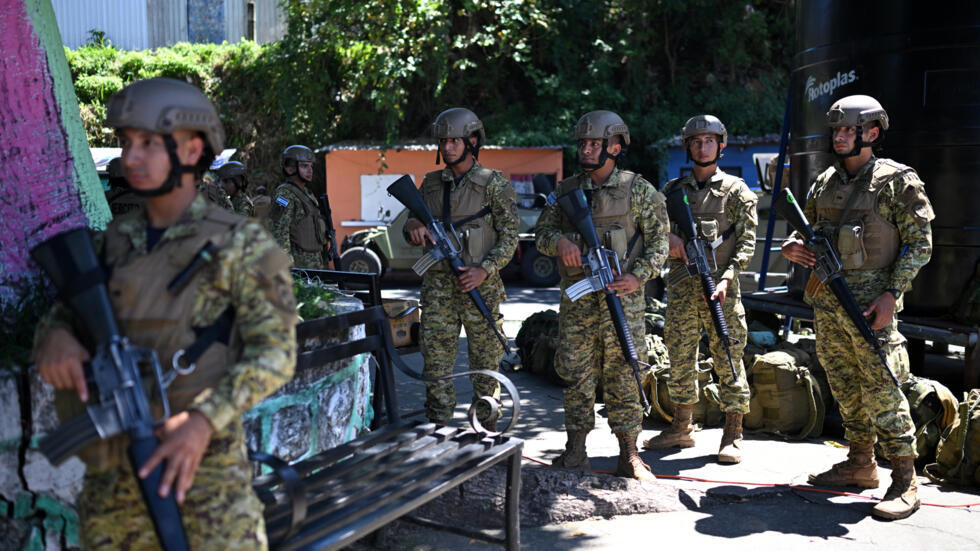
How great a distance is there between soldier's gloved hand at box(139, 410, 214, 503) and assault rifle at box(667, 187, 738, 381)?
394 centimetres

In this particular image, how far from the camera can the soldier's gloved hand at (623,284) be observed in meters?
4.79

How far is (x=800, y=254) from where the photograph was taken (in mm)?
4844

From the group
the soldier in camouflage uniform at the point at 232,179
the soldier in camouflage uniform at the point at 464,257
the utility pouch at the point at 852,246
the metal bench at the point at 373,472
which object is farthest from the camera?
the soldier in camouflage uniform at the point at 232,179

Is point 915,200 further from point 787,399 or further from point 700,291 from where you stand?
point 787,399

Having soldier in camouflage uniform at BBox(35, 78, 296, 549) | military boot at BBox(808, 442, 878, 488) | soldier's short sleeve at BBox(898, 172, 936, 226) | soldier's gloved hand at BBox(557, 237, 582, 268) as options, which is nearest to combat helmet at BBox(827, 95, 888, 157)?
soldier's short sleeve at BBox(898, 172, 936, 226)

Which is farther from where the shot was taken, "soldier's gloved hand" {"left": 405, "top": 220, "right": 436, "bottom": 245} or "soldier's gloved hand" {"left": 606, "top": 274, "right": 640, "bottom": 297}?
"soldier's gloved hand" {"left": 405, "top": 220, "right": 436, "bottom": 245}

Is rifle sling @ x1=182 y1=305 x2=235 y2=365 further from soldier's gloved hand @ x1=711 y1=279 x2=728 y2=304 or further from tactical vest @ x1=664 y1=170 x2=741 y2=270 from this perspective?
tactical vest @ x1=664 y1=170 x2=741 y2=270

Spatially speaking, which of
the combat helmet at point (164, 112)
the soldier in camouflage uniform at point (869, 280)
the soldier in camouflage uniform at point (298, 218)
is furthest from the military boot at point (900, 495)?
the soldier in camouflage uniform at point (298, 218)

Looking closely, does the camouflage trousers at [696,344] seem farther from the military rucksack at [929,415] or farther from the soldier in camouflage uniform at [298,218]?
the soldier in camouflage uniform at [298,218]

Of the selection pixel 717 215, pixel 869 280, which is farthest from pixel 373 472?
pixel 717 215

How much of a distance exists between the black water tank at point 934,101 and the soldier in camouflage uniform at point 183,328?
5723mm

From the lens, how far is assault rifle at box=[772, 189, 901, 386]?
14.8ft

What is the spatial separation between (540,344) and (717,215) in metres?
2.37

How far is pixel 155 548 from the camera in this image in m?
2.22
